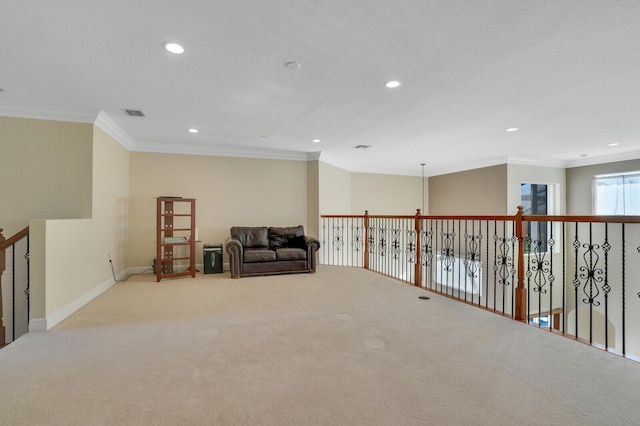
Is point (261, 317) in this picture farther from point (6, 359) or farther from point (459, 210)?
point (459, 210)

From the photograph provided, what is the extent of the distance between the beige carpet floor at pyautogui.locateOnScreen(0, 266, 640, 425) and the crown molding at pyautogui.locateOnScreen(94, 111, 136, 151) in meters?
2.65

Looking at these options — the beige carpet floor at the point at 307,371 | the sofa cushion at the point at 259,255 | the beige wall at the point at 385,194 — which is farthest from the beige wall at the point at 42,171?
the beige wall at the point at 385,194

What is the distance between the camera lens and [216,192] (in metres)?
6.41

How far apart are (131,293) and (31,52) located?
3.24 m

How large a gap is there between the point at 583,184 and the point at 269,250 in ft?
27.2

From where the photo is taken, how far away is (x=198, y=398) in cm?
194

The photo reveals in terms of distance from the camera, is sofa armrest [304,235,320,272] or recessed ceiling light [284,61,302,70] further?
sofa armrest [304,235,320,272]

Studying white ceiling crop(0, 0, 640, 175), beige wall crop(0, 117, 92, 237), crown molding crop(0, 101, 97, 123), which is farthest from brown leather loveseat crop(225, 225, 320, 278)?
crown molding crop(0, 101, 97, 123)

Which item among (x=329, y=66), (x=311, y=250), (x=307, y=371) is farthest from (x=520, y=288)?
(x=311, y=250)

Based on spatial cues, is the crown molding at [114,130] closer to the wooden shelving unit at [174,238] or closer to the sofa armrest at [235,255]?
the wooden shelving unit at [174,238]

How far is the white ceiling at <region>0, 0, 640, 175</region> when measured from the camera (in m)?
2.12

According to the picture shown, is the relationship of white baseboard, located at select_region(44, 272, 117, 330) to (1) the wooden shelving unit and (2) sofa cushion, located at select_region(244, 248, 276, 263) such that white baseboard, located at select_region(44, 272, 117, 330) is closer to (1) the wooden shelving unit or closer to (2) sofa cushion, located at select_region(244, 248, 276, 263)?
(1) the wooden shelving unit

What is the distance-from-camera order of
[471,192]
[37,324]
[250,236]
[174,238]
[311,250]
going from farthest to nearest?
1. [471,192]
2. [250,236]
3. [311,250]
4. [174,238]
5. [37,324]

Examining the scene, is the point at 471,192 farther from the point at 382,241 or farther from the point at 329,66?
the point at 329,66
